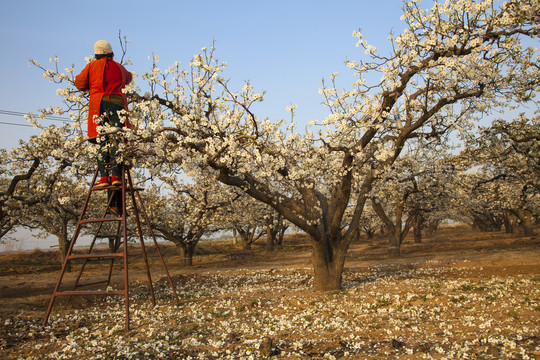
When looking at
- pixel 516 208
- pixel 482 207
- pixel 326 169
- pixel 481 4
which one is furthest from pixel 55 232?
pixel 482 207

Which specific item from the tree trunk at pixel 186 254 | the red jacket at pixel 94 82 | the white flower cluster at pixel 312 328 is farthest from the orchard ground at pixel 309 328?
the tree trunk at pixel 186 254

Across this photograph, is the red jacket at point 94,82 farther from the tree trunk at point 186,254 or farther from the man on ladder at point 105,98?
the tree trunk at point 186,254

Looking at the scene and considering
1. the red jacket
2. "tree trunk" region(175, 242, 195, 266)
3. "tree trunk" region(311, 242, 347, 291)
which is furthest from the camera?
"tree trunk" region(175, 242, 195, 266)

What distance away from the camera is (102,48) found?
923 centimetres

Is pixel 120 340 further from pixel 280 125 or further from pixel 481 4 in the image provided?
pixel 481 4

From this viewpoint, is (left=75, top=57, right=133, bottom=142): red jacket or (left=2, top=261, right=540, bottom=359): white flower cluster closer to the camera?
(left=2, top=261, right=540, bottom=359): white flower cluster

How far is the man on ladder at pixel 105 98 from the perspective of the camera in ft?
29.8

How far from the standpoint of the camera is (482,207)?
48281mm

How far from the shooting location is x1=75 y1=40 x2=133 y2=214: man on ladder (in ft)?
29.8

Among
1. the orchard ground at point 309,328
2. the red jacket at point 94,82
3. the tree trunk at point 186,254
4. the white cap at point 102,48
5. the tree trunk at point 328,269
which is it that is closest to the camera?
the orchard ground at point 309,328

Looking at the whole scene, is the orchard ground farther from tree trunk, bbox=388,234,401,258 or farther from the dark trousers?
tree trunk, bbox=388,234,401,258

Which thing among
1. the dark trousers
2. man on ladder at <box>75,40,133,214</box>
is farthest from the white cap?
the dark trousers

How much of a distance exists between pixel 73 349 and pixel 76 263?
3643 centimetres

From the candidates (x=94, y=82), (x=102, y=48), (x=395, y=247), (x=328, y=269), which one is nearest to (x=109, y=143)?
(x=94, y=82)
